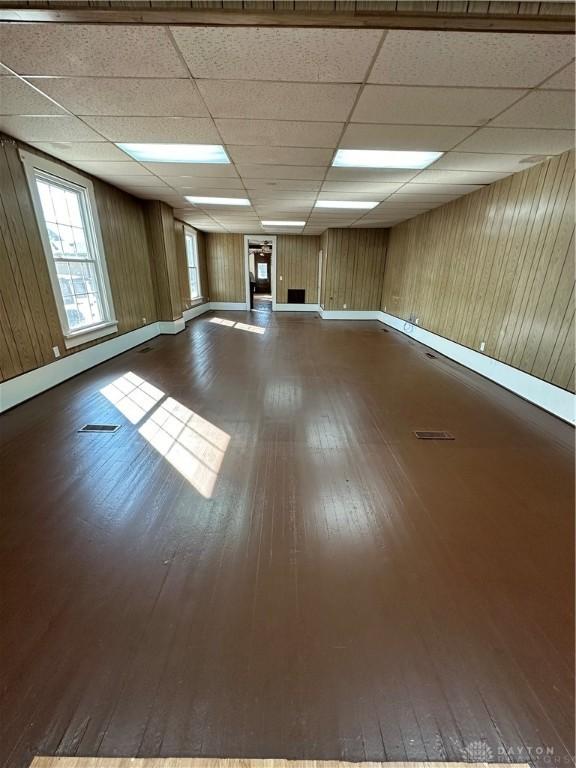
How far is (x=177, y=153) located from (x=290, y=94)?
1.93 metres

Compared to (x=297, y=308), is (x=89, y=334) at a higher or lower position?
higher

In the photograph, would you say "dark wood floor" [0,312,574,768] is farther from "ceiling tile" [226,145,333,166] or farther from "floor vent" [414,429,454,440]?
"ceiling tile" [226,145,333,166]

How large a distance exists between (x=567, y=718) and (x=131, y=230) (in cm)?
711

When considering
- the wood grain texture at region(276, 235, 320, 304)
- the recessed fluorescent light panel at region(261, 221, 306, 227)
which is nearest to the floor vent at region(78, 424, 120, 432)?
the recessed fluorescent light panel at region(261, 221, 306, 227)

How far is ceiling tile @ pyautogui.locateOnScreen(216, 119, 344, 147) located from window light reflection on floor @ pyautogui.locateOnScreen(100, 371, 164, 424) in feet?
9.02

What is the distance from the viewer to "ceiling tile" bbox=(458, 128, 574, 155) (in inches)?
108

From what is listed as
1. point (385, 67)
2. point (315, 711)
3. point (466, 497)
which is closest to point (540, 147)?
point (385, 67)

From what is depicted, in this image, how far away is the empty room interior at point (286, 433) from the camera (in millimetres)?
1079

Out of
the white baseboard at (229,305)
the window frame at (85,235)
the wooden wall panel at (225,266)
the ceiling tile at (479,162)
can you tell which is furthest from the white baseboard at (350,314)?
the window frame at (85,235)

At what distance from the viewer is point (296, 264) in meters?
10.5

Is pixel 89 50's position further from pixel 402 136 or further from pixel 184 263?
pixel 184 263

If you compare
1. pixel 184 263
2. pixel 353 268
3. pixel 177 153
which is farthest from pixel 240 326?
pixel 177 153

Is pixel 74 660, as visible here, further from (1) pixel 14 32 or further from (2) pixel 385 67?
(2) pixel 385 67

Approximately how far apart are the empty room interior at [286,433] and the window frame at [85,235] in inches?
1.2
